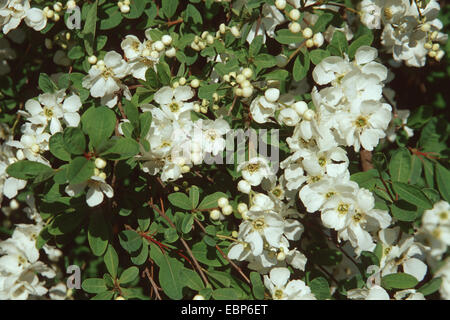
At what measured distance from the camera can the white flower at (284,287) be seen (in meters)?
1.84

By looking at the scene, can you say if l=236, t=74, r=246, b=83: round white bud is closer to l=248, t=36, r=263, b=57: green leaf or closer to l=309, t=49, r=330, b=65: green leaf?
l=248, t=36, r=263, b=57: green leaf

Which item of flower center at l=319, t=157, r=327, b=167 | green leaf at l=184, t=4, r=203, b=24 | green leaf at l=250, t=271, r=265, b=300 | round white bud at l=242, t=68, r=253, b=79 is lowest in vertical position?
green leaf at l=250, t=271, r=265, b=300

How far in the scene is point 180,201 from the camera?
1.93 m

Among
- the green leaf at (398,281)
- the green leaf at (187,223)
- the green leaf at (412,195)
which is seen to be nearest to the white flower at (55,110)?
the green leaf at (187,223)

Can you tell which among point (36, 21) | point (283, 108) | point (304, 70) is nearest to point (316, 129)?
point (283, 108)

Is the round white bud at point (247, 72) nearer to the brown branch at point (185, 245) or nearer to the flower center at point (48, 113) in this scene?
the brown branch at point (185, 245)

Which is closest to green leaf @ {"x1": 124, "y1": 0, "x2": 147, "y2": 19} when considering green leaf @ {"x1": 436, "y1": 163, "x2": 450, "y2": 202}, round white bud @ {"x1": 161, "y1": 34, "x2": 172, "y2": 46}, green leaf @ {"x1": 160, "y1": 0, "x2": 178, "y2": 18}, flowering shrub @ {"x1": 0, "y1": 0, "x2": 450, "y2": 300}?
flowering shrub @ {"x1": 0, "y1": 0, "x2": 450, "y2": 300}

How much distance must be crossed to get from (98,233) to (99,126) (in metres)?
0.57

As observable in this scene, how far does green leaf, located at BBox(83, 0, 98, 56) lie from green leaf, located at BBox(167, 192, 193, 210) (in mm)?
862

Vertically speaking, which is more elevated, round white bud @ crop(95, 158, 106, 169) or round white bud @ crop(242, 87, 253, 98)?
round white bud @ crop(242, 87, 253, 98)

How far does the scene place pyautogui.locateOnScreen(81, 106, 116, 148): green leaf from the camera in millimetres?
1704

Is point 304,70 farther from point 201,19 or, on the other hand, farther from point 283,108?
point 201,19

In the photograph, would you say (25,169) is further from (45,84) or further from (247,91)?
(247,91)

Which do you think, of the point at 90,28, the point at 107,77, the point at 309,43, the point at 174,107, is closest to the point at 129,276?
the point at 174,107
